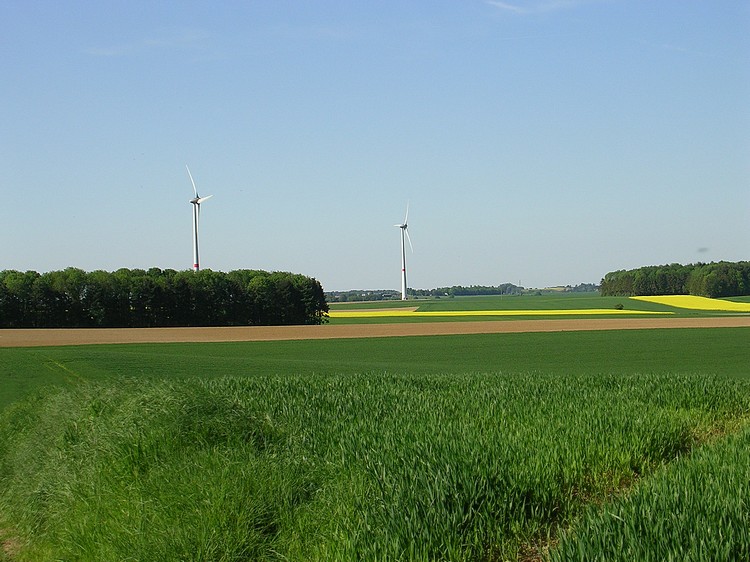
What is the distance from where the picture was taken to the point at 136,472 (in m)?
11.7

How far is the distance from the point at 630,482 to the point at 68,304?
3057 inches

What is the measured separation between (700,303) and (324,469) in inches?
4302

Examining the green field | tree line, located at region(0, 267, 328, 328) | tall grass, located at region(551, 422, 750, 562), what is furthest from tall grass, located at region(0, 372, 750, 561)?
tree line, located at region(0, 267, 328, 328)

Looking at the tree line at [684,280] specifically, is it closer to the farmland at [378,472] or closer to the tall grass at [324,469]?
the farmland at [378,472]

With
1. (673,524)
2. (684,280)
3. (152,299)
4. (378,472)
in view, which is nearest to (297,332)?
(152,299)

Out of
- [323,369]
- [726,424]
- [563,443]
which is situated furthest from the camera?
[323,369]

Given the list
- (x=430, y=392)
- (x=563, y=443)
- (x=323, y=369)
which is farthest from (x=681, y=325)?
(x=563, y=443)

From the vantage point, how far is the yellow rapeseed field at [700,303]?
102438mm

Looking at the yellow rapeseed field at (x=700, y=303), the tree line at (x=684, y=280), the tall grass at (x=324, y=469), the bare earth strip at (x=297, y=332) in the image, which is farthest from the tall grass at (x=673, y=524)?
the tree line at (x=684, y=280)

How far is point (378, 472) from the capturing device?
9.82 m

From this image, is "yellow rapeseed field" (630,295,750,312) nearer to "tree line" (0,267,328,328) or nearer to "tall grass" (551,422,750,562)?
"tree line" (0,267,328,328)

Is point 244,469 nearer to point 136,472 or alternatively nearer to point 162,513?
point 162,513

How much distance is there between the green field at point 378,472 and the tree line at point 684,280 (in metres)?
120

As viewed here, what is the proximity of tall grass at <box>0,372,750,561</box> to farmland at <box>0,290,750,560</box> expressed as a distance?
33 millimetres
